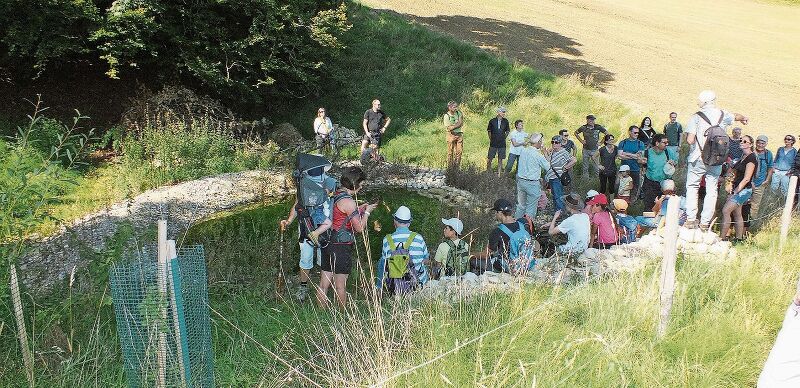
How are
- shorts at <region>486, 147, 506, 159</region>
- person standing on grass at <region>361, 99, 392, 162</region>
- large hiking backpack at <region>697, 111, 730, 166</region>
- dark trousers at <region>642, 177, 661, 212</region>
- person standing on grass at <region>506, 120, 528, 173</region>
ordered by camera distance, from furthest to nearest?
1. person standing on grass at <region>361, 99, 392, 162</region>
2. shorts at <region>486, 147, 506, 159</region>
3. person standing on grass at <region>506, 120, 528, 173</region>
4. dark trousers at <region>642, 177, 661, 212</region>
5. large hiking backpack at <region>697, 111, 730, 166</region>

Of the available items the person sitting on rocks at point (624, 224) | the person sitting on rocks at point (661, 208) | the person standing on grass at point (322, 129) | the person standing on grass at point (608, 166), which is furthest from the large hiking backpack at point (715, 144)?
the person standing on grass at point (322, 129)

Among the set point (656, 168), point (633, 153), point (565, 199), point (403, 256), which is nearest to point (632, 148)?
point (633, 153)

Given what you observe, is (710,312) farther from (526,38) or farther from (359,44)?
(526,38)

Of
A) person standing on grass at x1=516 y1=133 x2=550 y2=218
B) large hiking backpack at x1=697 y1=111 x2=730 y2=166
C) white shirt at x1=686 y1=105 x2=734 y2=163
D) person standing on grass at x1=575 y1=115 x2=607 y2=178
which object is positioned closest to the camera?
large hiking backpack at x1=697 y1=111 x2=730 y2=166

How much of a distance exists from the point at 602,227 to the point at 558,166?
2.63 m

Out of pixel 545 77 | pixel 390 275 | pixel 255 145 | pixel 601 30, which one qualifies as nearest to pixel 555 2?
pixel 601 30

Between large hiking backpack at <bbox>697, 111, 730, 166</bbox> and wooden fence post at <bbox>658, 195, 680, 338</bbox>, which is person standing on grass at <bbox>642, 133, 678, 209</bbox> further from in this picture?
wooden fence post at <bbox>658, 195, 680, 338</bbox>

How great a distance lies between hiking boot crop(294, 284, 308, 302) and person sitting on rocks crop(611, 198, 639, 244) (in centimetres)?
428

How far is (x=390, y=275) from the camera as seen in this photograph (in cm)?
679

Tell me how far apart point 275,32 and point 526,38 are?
15520 millimetres

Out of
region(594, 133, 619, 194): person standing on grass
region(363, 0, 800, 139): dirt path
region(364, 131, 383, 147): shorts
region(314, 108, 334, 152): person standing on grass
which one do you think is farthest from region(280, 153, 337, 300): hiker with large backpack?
region(363, 0, 800, 139): dirt path

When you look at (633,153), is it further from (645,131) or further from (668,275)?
(668,275)

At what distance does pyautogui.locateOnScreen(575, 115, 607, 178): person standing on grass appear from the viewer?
13.1 m

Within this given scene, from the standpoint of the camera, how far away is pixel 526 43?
27.4 metres
